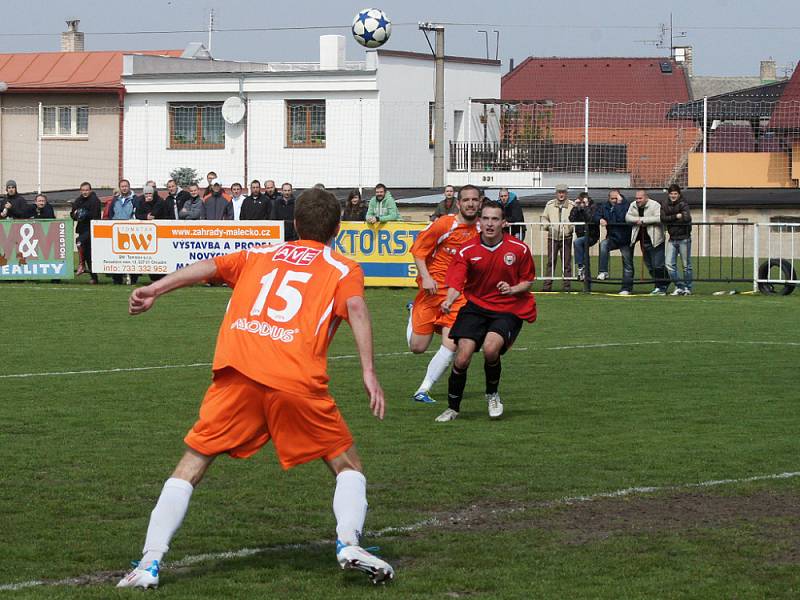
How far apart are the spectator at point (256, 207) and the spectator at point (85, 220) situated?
9.42 ft

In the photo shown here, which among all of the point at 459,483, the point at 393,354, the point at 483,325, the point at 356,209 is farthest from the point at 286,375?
the point at 356,209

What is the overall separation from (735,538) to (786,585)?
896 mm

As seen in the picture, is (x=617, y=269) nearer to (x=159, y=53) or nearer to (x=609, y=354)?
(x=609, y=354)

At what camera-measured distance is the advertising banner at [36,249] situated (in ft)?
87.5

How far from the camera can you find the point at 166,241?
1021 inches

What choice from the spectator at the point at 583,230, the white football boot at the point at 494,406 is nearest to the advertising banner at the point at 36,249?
the spectator at the point at 583,230

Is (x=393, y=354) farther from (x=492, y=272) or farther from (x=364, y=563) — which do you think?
(x=364, y=563)

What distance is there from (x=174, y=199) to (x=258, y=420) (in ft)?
71.1

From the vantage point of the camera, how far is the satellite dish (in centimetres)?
4666

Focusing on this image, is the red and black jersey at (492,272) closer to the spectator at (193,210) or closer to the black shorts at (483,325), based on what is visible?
the black shorts at (483,325)

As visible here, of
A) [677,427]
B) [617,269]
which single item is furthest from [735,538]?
[617,269]

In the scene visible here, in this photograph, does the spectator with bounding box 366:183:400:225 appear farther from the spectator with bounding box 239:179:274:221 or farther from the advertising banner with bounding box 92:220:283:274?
the spectator with bounding box 239:179:274:221

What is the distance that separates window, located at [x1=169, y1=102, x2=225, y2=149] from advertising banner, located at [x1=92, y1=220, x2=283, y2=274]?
70.0 feet

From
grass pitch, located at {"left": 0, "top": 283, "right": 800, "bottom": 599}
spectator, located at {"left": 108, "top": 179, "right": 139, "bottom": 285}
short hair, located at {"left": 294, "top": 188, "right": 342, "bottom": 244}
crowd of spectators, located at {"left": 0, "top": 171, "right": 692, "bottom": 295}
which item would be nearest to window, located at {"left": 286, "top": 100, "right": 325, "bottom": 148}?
crowd of spectators, located at {"left": 0, "top": 171, "right": 692, "bottom": 295}
